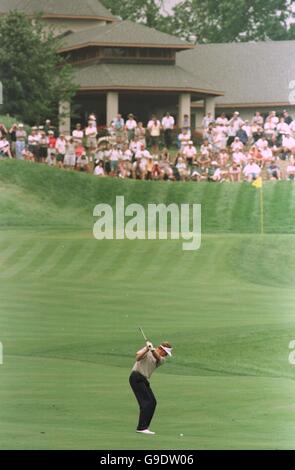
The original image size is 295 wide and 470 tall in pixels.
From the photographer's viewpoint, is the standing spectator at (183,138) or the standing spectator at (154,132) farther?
the standing spectator at (154,132)

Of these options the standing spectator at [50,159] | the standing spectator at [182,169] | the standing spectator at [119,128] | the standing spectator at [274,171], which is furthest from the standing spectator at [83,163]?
the standing spectator at [274,171]

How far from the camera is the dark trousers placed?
45.5 ft

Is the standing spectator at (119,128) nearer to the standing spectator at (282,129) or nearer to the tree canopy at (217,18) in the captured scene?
the tree canopy at (217,18)

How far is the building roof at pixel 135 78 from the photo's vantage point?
35281mm

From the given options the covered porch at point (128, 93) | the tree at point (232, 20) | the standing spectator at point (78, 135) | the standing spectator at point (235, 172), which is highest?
the tree at point (232, 20)

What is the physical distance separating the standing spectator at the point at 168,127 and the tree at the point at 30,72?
260 cm

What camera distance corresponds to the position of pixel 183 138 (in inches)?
1293

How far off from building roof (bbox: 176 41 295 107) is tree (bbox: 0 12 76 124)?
4.17 m

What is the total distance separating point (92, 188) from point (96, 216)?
68cm

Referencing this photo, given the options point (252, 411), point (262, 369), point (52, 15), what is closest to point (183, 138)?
point (52, 15)

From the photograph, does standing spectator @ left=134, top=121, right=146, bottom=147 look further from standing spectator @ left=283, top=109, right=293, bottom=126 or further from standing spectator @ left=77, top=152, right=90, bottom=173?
standing spectator @ left=283, top=109, right=293, bottom=126

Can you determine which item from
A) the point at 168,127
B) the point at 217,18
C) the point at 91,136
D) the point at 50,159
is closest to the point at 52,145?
the point at 50,159

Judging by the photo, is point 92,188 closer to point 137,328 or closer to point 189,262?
point 189,262

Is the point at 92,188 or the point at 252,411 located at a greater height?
the point at 92,188
